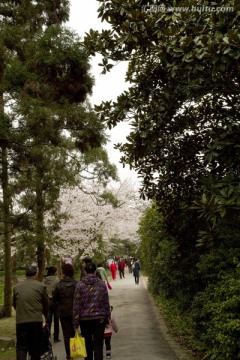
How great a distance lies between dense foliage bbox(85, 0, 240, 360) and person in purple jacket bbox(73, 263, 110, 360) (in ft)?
4.69

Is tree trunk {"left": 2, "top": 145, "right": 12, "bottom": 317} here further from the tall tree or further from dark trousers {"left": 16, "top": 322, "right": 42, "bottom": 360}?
dark trousers {"left": 16, "top": 322, "right": 42, "bottom": 360}

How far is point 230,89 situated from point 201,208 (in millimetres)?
2024

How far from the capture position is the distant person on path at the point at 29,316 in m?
5.64

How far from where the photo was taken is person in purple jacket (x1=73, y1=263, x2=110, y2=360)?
5484 mm

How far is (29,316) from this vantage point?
5633mm

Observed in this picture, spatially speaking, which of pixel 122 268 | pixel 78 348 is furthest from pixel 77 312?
pixel 122 268

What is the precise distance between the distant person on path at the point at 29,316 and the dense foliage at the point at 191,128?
2.34 meters

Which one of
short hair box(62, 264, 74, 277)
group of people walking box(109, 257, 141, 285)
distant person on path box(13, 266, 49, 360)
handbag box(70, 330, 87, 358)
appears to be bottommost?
handbag box(70, 330, 87, 358)

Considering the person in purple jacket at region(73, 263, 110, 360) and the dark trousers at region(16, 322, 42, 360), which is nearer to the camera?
the person in purple jacket at region(73, 263, 110, 360)

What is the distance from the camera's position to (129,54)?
6.73 meters

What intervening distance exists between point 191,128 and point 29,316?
4092mm

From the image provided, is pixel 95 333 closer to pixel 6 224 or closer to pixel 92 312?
pixel 92 312

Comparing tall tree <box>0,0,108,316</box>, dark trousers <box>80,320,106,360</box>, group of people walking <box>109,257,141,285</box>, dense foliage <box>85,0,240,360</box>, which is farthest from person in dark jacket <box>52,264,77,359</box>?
group of people walking <box>109,257,141,285</box>

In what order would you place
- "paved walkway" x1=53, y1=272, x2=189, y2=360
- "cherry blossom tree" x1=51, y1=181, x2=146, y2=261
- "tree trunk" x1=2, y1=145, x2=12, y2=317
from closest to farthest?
"paved walkway" x1=53, y1=272, x2=189, y2=360
"tree trunk" x1=2, y1=145, x2=12, y2=317
"cherry blossom tree" x1=51, y1=181, x2=146, y2=261
